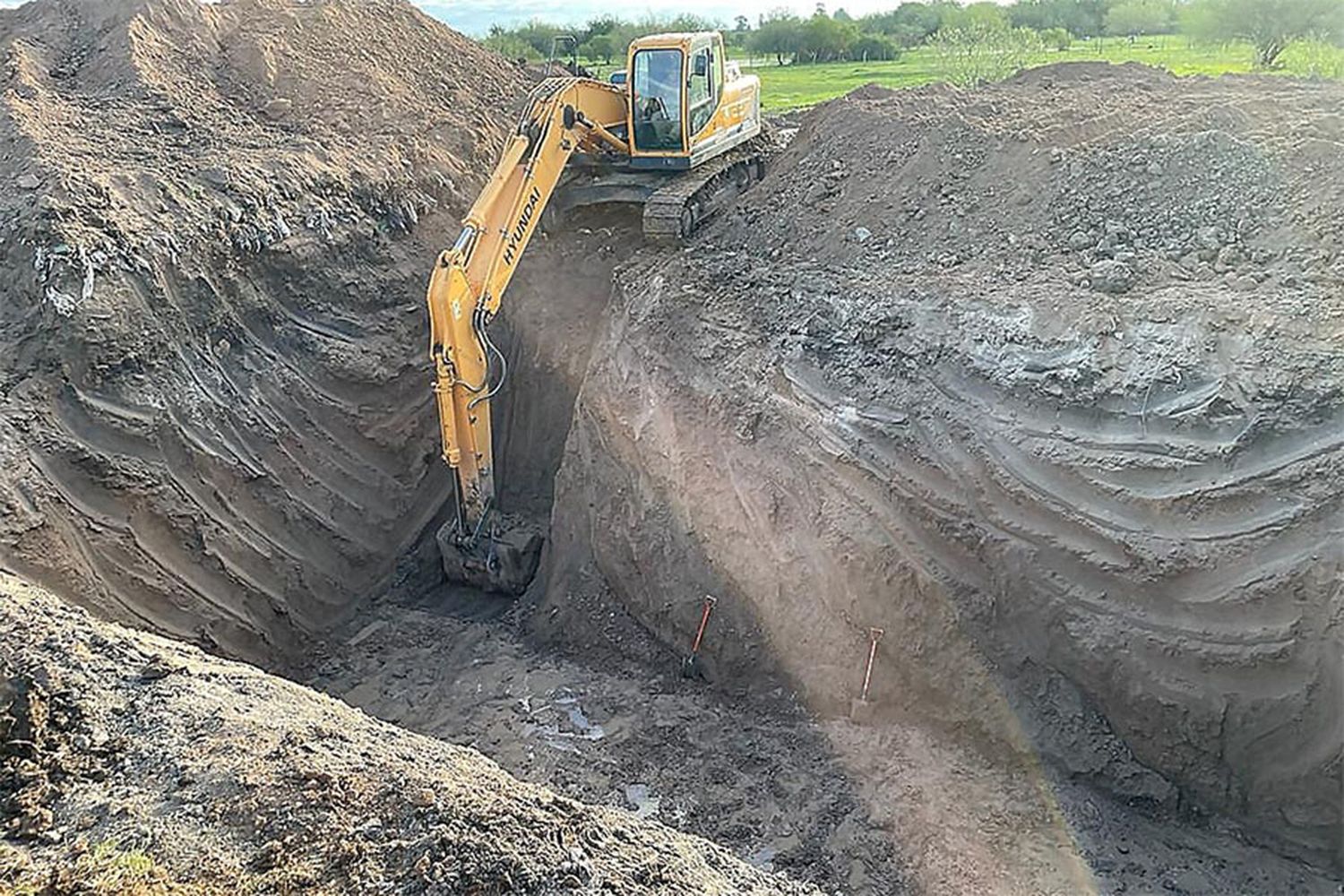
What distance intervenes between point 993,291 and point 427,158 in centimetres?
689

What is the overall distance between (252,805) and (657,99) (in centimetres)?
769

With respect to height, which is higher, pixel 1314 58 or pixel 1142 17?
pixel 1142 17

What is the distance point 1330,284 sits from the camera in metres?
6.93

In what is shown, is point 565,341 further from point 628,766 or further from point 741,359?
point 628,766

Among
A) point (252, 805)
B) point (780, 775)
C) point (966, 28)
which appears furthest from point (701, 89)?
point (966, 28)

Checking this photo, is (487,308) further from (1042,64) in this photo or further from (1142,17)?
(1142,17)

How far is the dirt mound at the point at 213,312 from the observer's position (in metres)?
8.03

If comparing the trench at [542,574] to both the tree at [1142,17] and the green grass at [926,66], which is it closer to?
the green grass at [926,66]

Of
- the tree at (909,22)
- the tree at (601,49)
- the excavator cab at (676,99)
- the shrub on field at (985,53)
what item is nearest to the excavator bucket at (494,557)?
the excavator cab at (676,99)

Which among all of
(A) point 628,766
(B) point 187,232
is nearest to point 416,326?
(B) point 187,232

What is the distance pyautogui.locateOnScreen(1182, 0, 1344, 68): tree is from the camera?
16094 mm

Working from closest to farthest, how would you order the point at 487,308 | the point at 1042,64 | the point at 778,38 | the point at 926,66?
the point at 487,308, the point at 1042,64, the point at 926,66, the point at 778,38

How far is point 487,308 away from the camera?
27.1 ft

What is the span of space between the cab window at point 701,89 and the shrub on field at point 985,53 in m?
7.10
